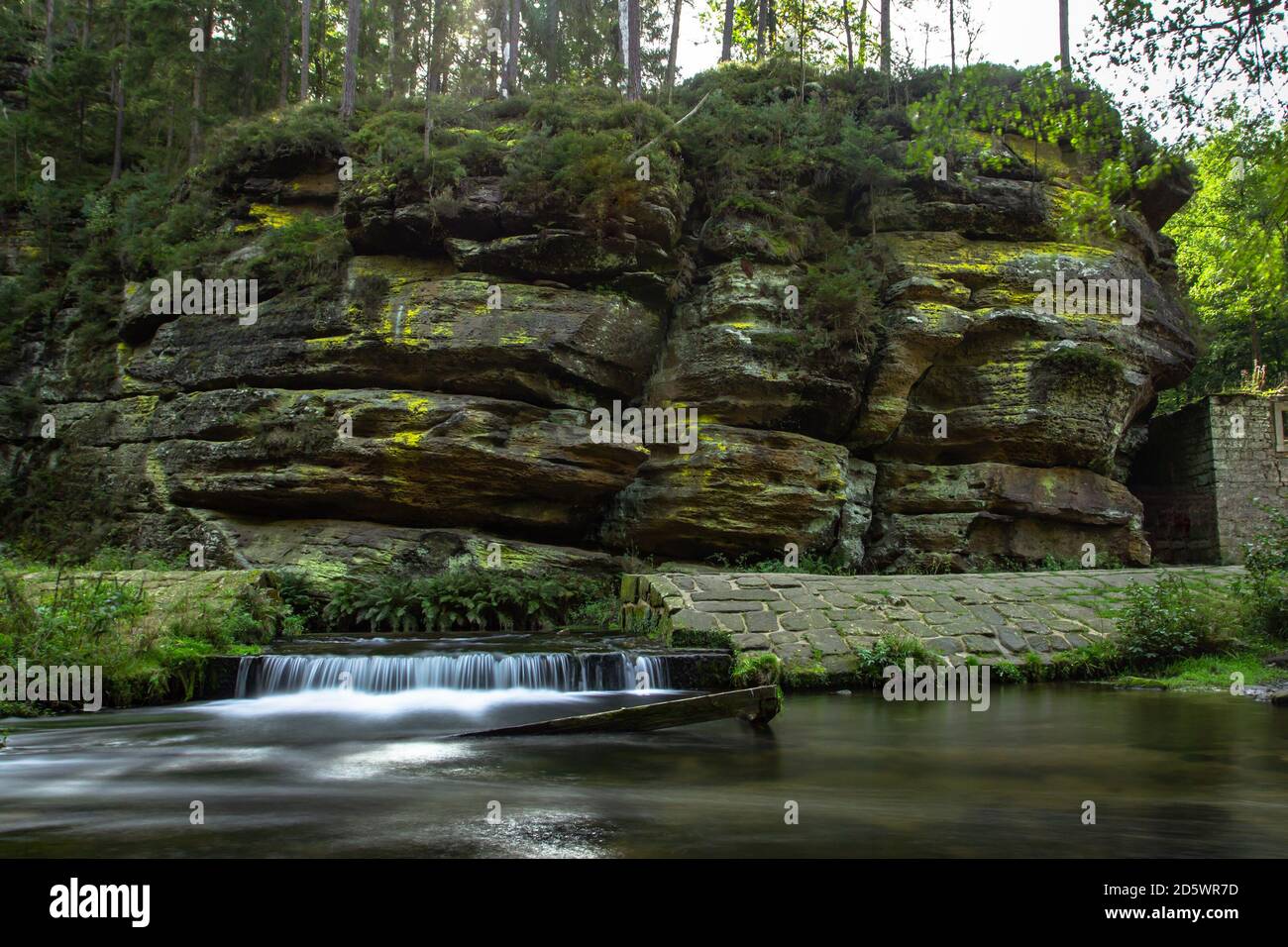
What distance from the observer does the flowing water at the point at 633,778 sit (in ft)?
14.1

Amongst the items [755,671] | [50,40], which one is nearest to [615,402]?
[755,671]

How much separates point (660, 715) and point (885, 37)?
2588 centimetres

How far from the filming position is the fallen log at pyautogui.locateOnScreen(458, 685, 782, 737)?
7.94 metres

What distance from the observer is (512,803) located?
17.2 ft

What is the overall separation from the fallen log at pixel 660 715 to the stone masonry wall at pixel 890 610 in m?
3.05

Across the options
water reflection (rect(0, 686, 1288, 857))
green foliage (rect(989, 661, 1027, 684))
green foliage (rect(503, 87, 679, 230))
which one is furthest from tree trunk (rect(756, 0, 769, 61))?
water reflection (rect(0, 686, 1288, 857))

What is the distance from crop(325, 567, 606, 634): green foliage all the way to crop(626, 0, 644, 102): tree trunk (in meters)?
14.1

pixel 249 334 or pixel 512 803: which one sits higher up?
pixel 249 334

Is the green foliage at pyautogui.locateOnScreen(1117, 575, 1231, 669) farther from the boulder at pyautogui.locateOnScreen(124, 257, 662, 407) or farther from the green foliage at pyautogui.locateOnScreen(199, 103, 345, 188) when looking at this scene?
the green foliage at pyautogui.locateOnScreen(199, 103, 345, 188)

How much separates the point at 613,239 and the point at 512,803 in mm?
14961

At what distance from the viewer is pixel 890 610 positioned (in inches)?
505

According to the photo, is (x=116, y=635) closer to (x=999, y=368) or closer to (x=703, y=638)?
(x=703, y=638)
